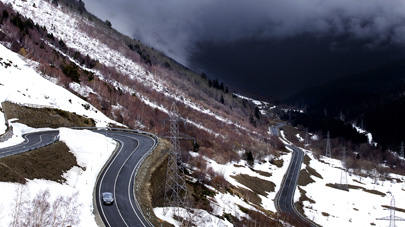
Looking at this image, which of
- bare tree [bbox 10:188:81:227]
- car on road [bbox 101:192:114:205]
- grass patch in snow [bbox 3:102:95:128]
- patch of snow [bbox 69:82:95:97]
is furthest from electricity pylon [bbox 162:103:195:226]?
patch of snow [bbox 69:82:95:97]

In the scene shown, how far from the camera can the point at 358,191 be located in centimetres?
11562

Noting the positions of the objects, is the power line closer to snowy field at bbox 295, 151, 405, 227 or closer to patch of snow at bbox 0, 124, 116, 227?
patch of snow at bbox 0, 124, 116, 227

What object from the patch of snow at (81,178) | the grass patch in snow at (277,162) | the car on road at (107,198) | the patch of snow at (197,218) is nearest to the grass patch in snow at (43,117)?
the patch of snow at (81,178)

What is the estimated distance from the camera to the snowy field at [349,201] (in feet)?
283

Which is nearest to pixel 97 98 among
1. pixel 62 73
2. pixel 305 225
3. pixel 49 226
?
pixel 62 73

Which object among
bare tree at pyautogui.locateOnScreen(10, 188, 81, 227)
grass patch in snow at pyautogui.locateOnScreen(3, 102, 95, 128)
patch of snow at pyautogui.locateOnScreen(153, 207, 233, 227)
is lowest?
patch of snow at pyautogui.locateOnScreen(153, 207, 233, 227)

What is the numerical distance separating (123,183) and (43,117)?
96.8 ft

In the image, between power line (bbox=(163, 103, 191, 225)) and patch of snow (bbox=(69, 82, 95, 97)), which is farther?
patch of snow (bbox=(69, 82, 95, 97))

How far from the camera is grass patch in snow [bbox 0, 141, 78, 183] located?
28.5 meters

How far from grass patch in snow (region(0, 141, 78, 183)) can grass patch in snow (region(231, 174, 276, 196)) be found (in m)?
61.9

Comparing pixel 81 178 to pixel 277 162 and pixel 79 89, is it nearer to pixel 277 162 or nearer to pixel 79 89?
pixel 79 89

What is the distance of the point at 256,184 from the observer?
320 feet

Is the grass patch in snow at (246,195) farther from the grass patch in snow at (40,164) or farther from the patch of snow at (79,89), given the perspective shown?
the patch of snow at (79,89)

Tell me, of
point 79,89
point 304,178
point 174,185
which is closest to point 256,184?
point 304,178
